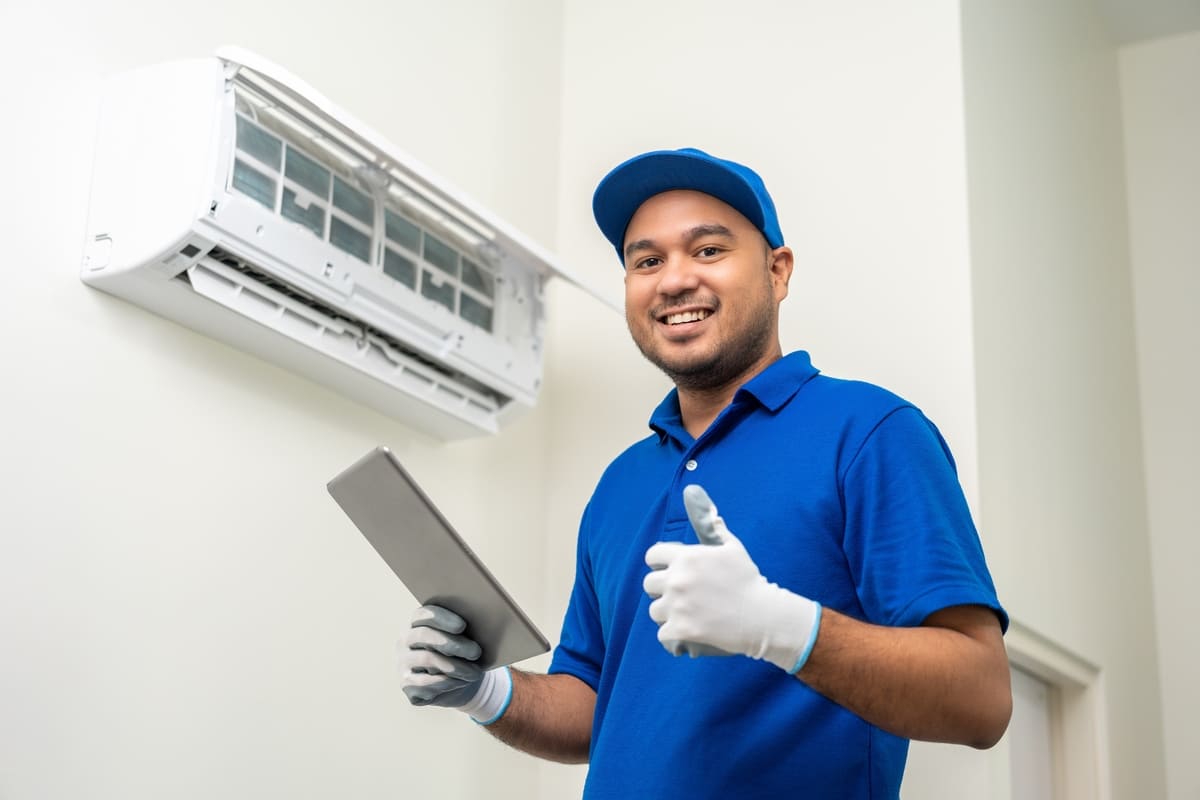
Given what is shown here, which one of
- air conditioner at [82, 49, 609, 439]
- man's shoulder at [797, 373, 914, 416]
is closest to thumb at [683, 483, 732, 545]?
man's shoulder at [797, 373, 914, 416]

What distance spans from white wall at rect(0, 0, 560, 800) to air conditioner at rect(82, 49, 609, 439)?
0.06m

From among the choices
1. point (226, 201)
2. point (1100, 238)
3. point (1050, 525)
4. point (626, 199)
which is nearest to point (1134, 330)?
point (1100, 238)

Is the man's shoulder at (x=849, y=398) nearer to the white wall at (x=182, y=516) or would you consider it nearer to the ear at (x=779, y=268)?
the ear at (x=779, y=268)

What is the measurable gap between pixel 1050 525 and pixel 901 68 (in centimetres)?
100

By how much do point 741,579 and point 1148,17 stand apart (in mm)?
3547

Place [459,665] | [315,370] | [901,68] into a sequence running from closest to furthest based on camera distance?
[459,665] → [315,370] → [901,68]

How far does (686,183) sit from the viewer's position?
5.81 feet

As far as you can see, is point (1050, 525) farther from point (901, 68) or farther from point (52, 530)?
point (52, 530)

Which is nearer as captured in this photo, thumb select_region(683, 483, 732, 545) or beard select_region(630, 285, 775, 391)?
thumb select_region(683, 483, 732, 545)

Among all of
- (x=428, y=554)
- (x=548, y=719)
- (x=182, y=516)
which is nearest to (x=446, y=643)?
(x=428, y=554)

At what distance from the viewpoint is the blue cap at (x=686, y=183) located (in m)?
1.71

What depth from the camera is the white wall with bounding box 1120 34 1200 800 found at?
143 inches

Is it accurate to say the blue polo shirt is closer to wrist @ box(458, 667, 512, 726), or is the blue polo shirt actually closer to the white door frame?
wrist @ box(458, 667, 512, 726)

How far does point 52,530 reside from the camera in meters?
1.75
